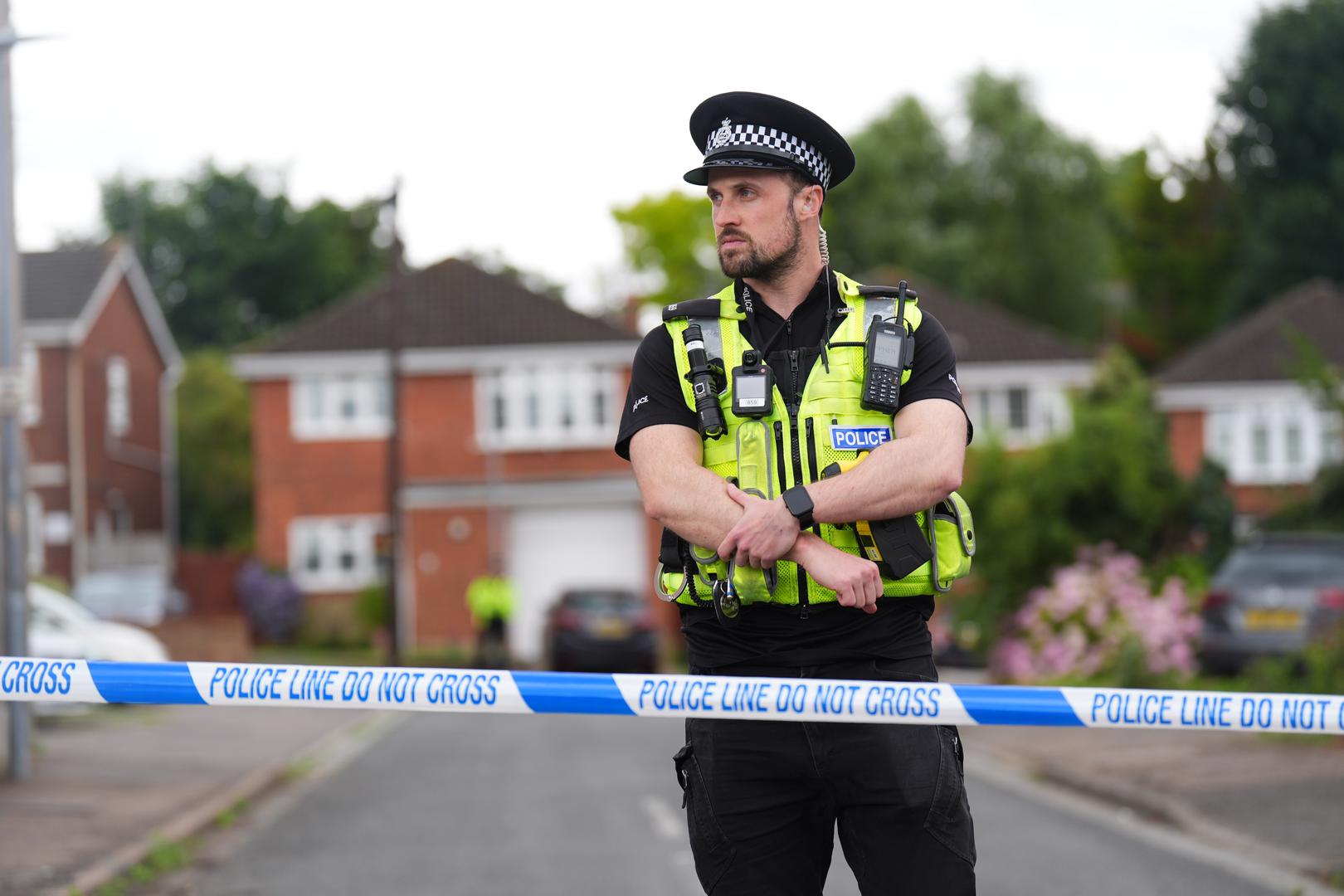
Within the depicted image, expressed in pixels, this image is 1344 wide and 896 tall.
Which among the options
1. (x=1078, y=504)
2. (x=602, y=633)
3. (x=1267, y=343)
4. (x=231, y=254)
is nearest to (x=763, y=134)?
(x=1078, y=504)

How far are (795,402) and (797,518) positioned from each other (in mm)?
296

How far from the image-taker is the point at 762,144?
3.78 metres

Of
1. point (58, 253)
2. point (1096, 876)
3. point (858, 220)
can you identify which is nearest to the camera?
point (1096, 876)

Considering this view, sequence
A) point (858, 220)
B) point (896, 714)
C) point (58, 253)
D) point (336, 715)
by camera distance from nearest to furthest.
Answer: point (896, 714) < point (336, 715) < point (58, 253) < point (858, 220)

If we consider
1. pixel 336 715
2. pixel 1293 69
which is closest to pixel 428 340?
pixel 336 715

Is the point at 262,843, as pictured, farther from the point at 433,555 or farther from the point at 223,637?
the point at 433,555

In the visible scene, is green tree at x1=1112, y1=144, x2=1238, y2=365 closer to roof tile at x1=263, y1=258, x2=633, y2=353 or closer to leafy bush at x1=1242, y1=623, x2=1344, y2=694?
roof tile at x1=263, y1=258, x2=633, y2=353

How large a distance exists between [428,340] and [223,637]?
54.1 feet

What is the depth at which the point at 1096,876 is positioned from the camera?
849 cm

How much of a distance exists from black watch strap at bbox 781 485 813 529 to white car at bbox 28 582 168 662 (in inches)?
650

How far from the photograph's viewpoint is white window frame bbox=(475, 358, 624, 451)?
4147 cm

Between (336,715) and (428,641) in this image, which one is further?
(428,641)

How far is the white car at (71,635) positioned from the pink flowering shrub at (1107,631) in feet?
31.3

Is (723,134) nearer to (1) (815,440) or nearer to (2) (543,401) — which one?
(1) (815,440)
